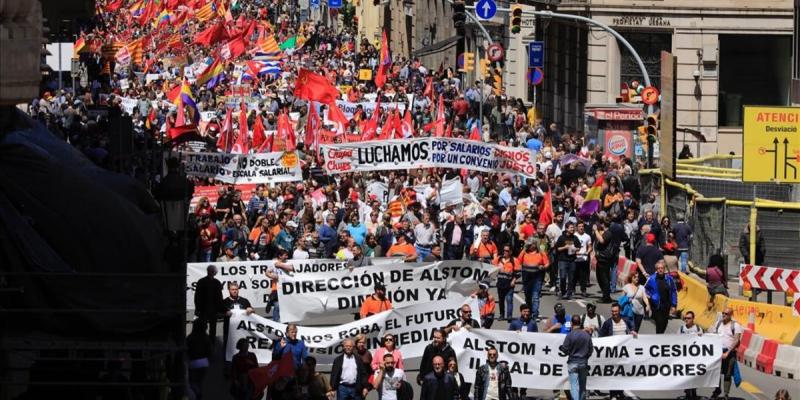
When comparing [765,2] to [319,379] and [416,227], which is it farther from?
[319,379]

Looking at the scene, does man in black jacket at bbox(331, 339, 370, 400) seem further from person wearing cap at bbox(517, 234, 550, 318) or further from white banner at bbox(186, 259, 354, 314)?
person wearing cap at bbox(517, 234, 550, 318)

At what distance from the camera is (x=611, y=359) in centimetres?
2203

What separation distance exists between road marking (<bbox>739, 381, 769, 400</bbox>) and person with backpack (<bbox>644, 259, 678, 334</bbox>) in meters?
2.14

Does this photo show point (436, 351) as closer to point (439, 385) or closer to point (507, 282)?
point (439, 385)

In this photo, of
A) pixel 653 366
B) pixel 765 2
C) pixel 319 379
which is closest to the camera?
pixel 319 379

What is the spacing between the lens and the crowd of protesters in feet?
69.5

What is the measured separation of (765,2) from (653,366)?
1388 inches

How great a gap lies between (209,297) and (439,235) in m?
10.6

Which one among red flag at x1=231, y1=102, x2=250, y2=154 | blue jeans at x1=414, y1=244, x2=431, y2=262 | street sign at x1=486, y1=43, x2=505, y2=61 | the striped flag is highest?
the striped flag

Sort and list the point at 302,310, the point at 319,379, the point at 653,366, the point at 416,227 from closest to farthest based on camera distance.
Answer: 1. the point at 319,379
2. the point at 653,366
3. the point at 302,310
4. the point at 416,227

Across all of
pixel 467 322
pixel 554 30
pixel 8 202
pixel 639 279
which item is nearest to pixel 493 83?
pixel 554 30

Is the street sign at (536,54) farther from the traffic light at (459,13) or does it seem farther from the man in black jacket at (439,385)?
the man in black jacket at (439,385)

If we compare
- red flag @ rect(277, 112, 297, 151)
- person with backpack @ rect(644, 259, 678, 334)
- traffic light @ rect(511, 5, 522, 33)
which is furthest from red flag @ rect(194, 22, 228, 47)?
person with backpack @ rect(644, 259, 678, 334)

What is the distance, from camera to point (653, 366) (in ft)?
72.5
